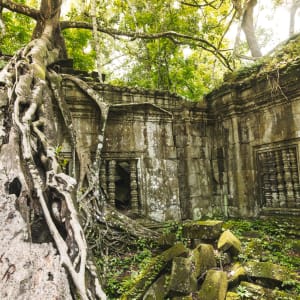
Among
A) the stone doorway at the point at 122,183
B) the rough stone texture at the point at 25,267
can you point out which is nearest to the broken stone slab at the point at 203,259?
the rough stone texture at the point at 25,267

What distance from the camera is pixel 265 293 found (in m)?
2.76

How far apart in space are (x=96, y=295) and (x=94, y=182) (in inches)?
116

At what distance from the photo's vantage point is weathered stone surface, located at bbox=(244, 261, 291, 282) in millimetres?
2924

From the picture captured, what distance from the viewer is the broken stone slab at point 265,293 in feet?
8.86

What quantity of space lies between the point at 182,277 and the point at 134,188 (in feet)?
9.30

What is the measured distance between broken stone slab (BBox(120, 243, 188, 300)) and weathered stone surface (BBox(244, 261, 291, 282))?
2.34 feet

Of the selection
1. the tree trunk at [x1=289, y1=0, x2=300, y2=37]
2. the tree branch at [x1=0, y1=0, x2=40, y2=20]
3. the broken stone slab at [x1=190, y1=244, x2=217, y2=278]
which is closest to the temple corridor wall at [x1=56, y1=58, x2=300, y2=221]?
the tree branch at [x1=0, y1=0, x2=40, y2=20]

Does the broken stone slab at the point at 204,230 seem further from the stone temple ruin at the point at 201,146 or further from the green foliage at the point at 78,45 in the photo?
the green foliage at the point at 78,45

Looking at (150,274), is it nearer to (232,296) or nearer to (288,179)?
(232,296)

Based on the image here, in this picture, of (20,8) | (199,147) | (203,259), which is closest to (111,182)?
(199,147)

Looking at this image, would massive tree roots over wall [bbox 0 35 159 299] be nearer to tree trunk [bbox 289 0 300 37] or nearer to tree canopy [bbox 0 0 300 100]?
tree canopy [bbox 0 0 300 100]

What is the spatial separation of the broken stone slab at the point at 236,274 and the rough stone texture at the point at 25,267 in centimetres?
189

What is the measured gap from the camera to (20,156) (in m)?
2.72

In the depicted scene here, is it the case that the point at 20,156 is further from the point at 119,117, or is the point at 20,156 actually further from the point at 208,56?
the point at 208,56
